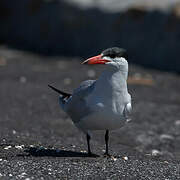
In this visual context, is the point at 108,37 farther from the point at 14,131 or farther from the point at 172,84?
the point at 14,131

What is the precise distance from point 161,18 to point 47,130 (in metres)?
7.03

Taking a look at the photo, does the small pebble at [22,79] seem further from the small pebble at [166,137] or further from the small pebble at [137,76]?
the small pebble at [166,137]

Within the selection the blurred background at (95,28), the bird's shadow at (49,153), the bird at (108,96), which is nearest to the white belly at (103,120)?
the bird at (108,96)

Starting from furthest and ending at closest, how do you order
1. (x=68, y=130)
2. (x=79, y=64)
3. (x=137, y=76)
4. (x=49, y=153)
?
(x=79, y=64), (x=137, y=76), (x=68, y=130), (x=49, y=153)

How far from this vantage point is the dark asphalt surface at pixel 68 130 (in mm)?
5930

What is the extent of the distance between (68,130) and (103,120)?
3.44 meters

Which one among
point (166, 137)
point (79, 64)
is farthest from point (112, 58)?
point (79, 64)

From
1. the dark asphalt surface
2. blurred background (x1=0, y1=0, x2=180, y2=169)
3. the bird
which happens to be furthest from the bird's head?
blurred background (x1=0, y1=0, x2=180, y2=169)

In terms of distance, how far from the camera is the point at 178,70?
14.8m

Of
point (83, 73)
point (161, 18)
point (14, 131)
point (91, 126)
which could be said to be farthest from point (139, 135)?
point (161, 18)

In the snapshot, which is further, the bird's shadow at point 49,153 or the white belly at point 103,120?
the bird's shadow at point 49,153

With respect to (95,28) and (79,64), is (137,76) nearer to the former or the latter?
(79,64)

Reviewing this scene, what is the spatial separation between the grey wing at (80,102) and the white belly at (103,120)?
9cm

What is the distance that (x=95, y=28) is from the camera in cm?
1666
